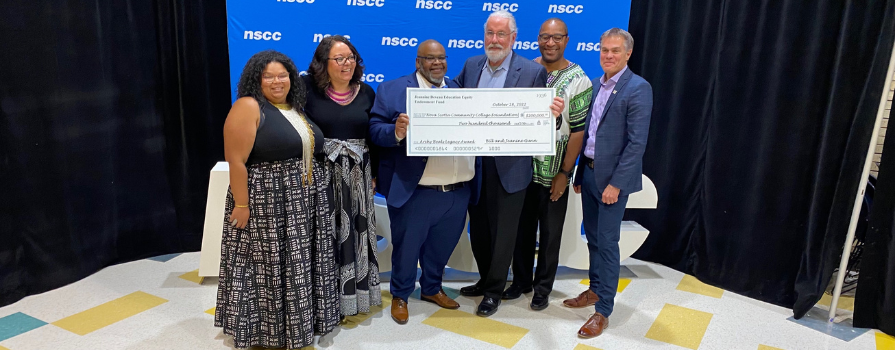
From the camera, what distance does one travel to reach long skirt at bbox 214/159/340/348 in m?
2.31

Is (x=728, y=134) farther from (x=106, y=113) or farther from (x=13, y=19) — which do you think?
(x=13, y=19)

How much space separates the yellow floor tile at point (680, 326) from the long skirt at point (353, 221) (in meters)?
1.51

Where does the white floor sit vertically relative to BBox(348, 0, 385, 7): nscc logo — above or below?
below

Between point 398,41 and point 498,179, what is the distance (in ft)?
4.75

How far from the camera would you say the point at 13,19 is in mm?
2824

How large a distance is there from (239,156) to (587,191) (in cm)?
171

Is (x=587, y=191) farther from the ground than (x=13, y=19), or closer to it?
closer to it

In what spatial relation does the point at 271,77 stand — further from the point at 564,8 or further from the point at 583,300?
the point at 564,8

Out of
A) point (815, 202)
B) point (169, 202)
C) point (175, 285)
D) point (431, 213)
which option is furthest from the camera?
point (169, 202)

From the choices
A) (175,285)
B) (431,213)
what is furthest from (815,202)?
(175,285)

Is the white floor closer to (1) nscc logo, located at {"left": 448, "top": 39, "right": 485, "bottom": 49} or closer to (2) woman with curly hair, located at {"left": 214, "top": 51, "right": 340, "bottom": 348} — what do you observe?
(2) woman with curly hair, located at {"left": 214, "top": 51, "right": 340, "bottom": 348}

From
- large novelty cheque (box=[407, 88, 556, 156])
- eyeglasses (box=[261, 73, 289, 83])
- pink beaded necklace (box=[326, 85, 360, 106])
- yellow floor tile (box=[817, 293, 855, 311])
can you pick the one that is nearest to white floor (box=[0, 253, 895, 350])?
yellow floor tile (box=[817, 293, 855, 311])

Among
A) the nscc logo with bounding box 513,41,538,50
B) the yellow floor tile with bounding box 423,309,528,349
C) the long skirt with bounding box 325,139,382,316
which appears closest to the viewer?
the long skirt with bounding box 325,139,382,316

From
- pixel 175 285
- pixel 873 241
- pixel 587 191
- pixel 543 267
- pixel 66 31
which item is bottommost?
pixel 175 285
